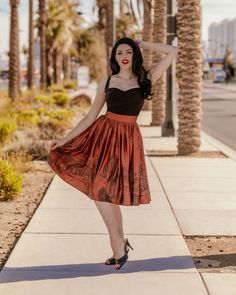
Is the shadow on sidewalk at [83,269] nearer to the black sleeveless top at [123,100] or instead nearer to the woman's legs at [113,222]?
the woman's legs at [113,222]

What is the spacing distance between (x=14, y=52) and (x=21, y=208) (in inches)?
948

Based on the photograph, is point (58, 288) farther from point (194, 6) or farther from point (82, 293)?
point (194, 6)

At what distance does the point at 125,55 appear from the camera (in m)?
6.36

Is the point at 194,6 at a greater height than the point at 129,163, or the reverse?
the point at 194,6

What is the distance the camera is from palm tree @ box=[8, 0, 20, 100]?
3207 cm

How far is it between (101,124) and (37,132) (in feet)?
43.4

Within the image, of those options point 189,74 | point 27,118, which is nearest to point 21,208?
point 189,74

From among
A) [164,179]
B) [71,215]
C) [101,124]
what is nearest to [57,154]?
[101,124]

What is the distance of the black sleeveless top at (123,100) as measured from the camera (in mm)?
6383

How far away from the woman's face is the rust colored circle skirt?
0.46 m

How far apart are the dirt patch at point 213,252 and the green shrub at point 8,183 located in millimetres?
3098

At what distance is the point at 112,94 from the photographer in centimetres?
640

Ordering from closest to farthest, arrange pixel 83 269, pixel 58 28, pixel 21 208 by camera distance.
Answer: pixel 83 269 → pixel 21 208 → pixel 58 28

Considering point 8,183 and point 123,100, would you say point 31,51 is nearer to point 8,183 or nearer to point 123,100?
point 8,183
